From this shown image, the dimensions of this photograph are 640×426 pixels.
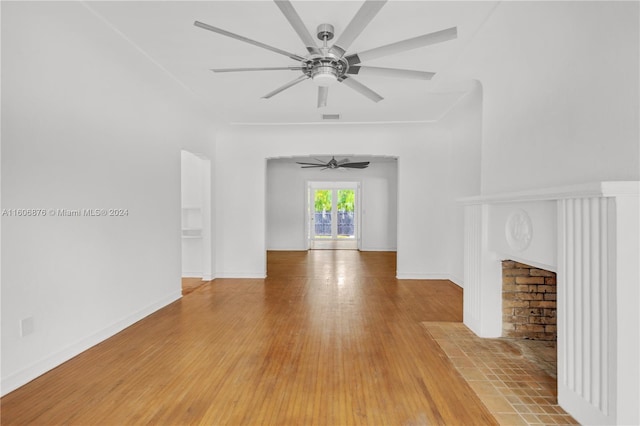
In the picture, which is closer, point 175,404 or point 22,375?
point 175,404

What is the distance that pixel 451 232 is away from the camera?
5.53 m

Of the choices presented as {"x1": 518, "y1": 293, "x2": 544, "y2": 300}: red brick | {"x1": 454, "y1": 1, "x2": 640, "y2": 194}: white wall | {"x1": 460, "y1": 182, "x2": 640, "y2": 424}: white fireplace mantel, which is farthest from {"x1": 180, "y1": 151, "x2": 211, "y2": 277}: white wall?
{"x1": 460, "y1": 182, "x2": 640, "y2": 424}: white fireplace mantel

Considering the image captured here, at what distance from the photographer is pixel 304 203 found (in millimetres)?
9555

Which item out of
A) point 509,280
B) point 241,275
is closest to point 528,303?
point 509,280

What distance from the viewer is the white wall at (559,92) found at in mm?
1622

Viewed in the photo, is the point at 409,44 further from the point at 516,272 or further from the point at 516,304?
the point at 516,304

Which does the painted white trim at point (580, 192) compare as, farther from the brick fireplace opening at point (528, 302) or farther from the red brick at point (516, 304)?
the red brick at point (516, 304)

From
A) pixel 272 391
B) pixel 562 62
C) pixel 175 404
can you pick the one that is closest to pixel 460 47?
pixel 562 62

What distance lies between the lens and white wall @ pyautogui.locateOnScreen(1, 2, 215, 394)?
7.13ft

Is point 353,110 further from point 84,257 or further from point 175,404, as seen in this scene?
point 175,404

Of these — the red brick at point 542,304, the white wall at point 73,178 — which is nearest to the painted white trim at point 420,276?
the red brick at point 542,304

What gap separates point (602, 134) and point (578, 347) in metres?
1.23

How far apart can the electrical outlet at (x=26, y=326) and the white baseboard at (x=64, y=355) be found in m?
0.25

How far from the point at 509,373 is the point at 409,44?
249cm
